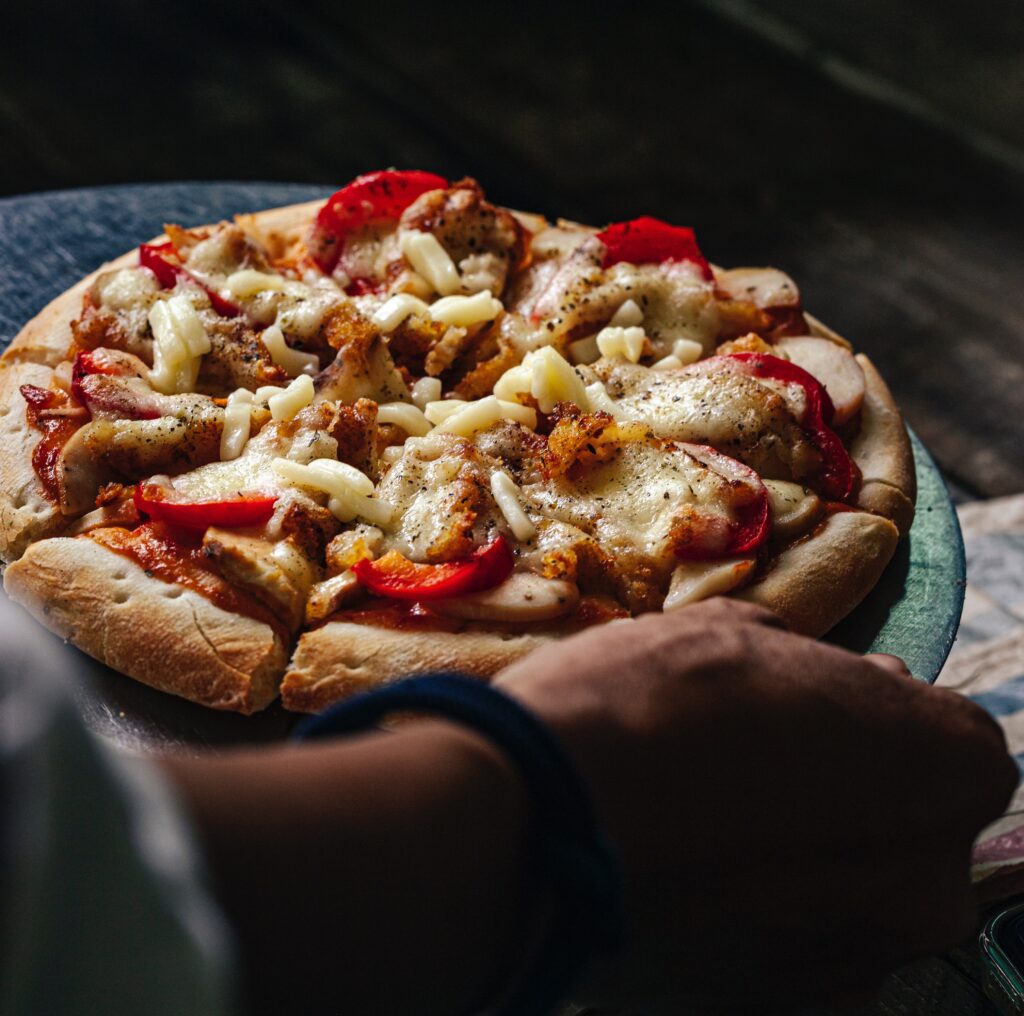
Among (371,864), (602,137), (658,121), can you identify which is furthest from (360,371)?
(658,121)

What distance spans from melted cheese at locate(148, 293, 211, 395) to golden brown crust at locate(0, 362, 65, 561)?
0.29 m

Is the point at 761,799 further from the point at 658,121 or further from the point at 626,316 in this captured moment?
the point at 658,121

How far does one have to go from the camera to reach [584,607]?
2262 millimetres

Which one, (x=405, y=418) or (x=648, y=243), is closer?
(x=405, y=418)

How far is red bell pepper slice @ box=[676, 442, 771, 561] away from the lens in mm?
2297

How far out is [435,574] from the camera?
2.21 meters

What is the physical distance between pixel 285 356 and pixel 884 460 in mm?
1324

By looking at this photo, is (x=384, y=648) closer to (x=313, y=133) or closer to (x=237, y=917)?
(x=237, y=917)

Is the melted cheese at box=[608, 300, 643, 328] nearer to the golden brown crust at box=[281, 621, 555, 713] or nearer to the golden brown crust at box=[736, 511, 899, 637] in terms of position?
the golden brown crust at box=[736, 511, 899, 637]

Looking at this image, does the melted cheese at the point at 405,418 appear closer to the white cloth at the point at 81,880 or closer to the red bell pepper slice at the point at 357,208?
the red bell pepper slice at the point at 357,208

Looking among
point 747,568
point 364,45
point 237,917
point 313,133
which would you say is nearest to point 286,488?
point 747,568

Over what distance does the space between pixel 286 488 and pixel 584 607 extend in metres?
0.60

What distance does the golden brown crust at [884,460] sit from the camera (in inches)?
103

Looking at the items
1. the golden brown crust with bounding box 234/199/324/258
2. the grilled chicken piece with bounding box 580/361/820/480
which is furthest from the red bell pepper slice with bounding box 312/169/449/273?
the grilled chicken piece with bounding box 580/361/820/480
